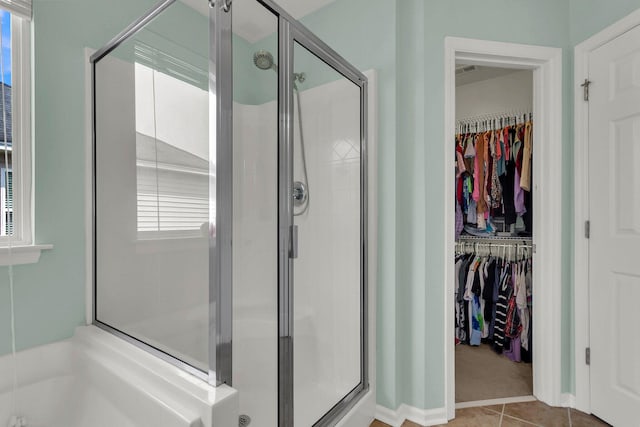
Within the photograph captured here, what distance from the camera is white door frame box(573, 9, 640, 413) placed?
5.94 ft

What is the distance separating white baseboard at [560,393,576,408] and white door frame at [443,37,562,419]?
3cm

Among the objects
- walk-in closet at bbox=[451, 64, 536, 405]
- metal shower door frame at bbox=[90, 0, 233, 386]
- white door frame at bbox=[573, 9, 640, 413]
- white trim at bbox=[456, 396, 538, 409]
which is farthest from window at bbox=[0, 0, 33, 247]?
white door frame at bbox=[573, 9, 640, 413]

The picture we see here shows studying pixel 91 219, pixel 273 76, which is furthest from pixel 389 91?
pixel 91 219

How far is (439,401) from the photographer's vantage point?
174 cm

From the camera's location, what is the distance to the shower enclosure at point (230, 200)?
1045mm

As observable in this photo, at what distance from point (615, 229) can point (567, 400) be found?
41.1 inches

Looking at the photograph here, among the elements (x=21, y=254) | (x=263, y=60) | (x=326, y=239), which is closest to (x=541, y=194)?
(x=326, y=239)

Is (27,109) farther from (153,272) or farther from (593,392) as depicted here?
(593,392)

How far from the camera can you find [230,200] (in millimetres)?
1043

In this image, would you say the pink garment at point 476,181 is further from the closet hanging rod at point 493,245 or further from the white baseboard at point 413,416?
the white baseboard at point 413,416

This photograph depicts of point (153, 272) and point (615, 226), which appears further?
point (615, 226)

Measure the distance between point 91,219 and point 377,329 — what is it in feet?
5.18

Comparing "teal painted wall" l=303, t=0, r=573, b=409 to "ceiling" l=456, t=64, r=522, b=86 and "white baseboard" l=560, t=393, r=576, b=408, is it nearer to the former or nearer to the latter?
"white baseboard" l=560, t=393, r=576, b=408

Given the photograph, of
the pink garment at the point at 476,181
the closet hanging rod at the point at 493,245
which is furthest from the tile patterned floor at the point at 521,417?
the pink garment at the point at 476,181
